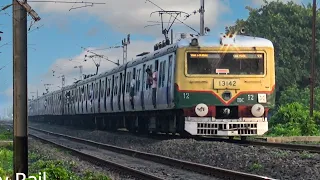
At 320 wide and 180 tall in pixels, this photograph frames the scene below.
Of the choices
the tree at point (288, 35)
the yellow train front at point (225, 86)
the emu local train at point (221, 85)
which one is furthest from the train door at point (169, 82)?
the tree at point (288, 35)

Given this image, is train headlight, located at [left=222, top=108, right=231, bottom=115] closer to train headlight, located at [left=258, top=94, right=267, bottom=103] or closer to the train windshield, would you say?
train headlight, located at [left=258, top=94, right=267, bottom=103]

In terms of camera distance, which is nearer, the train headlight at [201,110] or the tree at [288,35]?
the train headlight at [201,110]

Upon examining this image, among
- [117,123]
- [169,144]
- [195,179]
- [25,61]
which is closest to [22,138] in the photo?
[25,61]

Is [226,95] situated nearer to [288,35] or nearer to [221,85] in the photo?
[221,85]

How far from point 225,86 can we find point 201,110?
1058 mm

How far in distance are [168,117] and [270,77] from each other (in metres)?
4.24

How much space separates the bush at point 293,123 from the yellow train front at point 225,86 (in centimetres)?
865

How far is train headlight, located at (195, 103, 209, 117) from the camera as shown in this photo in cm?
1930

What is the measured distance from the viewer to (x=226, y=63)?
19.7 m

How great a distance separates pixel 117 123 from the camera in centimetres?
3416

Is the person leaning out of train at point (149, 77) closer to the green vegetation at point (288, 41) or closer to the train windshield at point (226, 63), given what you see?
the train windshield at point (226, 63)

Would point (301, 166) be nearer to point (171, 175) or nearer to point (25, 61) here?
point (171, 175)

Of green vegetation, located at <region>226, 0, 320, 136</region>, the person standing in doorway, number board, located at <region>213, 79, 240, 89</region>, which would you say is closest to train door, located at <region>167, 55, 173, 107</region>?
number board, located at <region>213, 79, 240, 89</region>

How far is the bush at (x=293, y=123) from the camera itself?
27891mm
